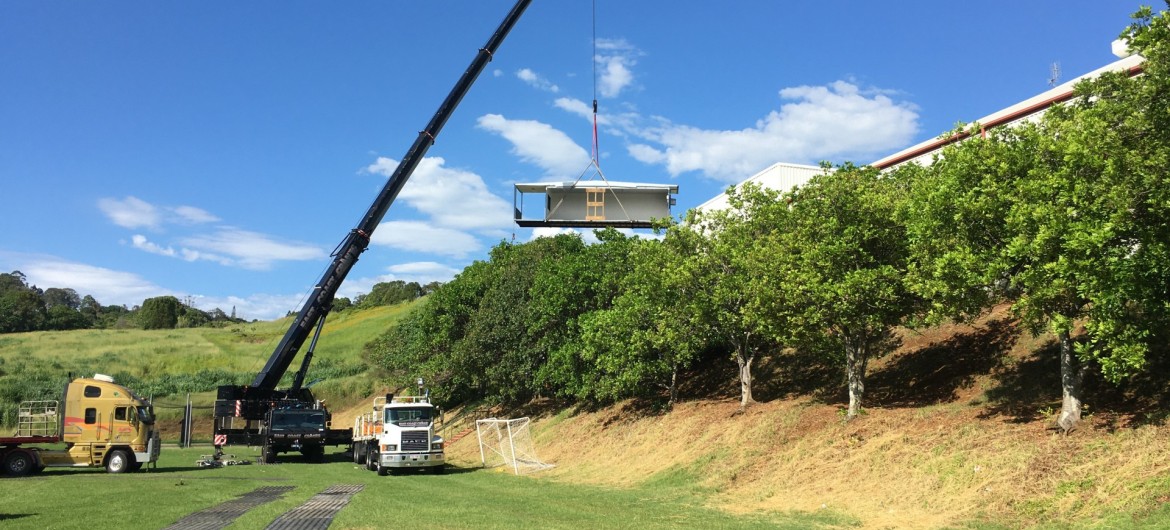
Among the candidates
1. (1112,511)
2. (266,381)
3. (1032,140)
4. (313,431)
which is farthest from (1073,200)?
(266,381)

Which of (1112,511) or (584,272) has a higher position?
(584,272)

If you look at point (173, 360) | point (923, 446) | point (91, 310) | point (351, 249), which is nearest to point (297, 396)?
point (351, 249)

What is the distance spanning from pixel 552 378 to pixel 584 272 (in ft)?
17.0

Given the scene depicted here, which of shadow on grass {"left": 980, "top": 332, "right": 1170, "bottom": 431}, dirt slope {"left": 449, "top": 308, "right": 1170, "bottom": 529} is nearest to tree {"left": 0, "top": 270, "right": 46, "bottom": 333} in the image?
dirt slope {"left": 449, "top": 308, "right": 1170, "bottom": 529}

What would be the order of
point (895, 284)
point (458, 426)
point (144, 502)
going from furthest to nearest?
point (458, 426) → point (895, 284) → point (144, 502)

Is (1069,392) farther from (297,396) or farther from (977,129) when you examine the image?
(297,396)

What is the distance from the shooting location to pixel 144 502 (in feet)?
59.7

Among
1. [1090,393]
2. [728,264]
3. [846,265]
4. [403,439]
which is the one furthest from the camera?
[403,439]

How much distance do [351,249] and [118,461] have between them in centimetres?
1274

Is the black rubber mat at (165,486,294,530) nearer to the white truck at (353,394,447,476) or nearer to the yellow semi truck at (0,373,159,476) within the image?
the white truck at (353,394,447,476)

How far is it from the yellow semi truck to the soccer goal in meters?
12.9

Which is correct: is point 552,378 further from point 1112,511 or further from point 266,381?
point 1112,511

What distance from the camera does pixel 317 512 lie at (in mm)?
16312

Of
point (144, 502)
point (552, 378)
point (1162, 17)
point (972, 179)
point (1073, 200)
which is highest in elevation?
point (1162, 17)
